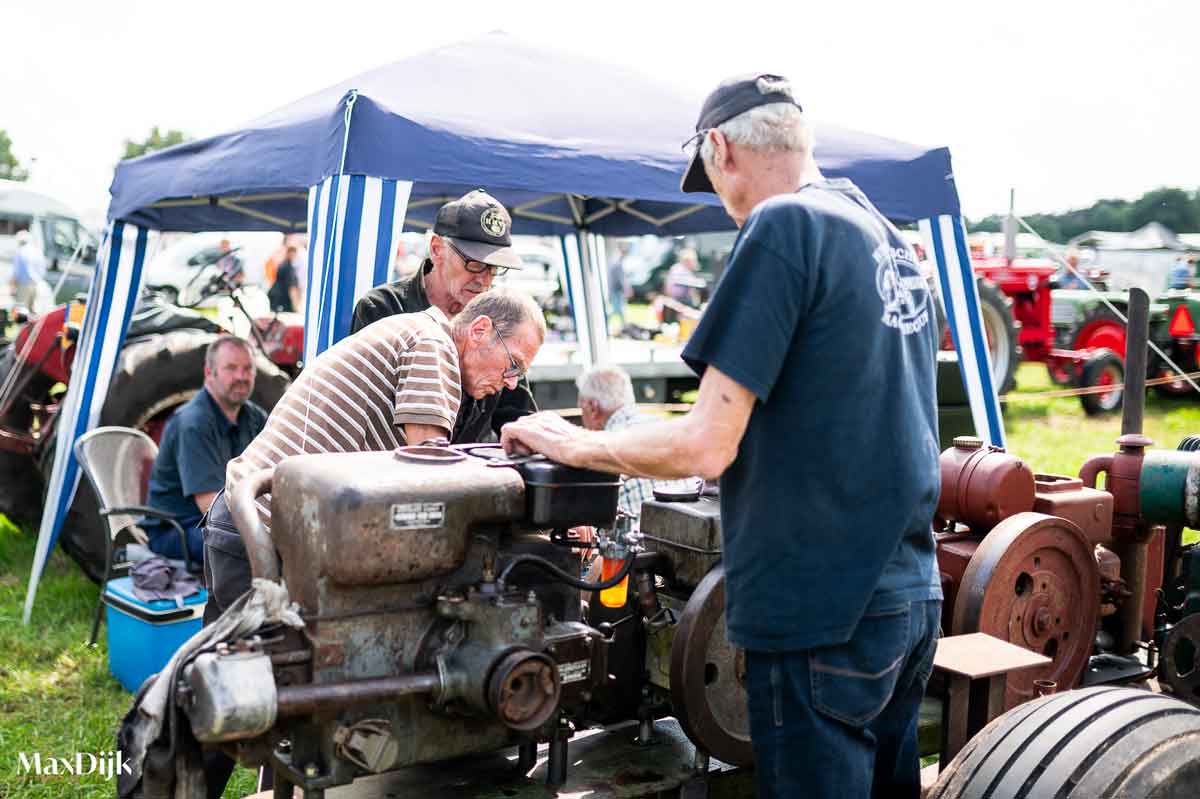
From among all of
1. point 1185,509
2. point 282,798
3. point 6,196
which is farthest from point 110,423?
point 6,196

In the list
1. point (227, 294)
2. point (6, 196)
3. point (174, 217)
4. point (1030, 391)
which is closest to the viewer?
point (174, 217)

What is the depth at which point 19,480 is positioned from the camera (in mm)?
6324

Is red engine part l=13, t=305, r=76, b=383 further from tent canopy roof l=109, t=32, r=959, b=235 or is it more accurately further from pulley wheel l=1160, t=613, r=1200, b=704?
pulley wheel l=1160, t=613, r=1200, b=704

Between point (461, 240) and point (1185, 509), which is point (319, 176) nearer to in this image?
point (461, 240)

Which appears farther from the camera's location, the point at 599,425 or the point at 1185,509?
the point at 599,425

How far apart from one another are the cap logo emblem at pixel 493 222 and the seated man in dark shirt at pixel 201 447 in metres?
1.81

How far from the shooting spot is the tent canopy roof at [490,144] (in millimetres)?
4066

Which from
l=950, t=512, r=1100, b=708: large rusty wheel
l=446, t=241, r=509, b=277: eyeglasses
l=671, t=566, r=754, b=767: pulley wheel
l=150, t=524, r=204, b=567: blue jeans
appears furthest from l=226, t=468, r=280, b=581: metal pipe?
l=150, t=524, r=204, b=567: blue jeans

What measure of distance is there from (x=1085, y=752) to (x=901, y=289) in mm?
862

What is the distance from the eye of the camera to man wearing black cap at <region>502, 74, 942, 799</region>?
1.66 m

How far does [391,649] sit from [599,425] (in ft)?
9.49

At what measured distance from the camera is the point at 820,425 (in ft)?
5.60

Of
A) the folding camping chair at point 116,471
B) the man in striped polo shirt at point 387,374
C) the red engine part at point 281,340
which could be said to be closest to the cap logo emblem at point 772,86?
the man in striped polo shirt at point 387,374

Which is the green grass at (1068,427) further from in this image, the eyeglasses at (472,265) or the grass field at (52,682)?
the grass field at (52,682)
